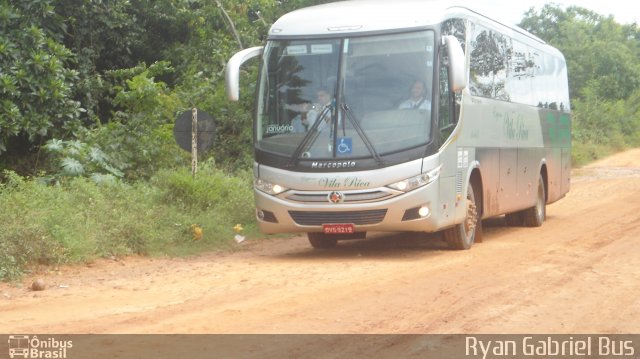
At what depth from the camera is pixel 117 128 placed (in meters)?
18.4

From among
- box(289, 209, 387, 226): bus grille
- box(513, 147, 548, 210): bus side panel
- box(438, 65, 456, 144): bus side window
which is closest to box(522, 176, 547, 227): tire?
box(513, 147, 548, 210): bus side panel

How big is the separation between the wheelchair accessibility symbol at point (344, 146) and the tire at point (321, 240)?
2033 millimetres

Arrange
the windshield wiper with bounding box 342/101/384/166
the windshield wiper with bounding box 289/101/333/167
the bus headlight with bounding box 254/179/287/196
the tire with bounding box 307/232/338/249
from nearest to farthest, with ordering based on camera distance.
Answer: the windshield wiper with bounding box 342/101/384/166, the windshield wiper with bounding box 289/101/333/167, the bus headlight with bounding box 254/179/287/196, the tire with bounding box 307/232/338/249

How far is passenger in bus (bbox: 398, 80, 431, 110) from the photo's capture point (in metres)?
12.5

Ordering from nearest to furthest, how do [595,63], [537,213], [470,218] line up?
[470,218] → [537,213] → [595,63]

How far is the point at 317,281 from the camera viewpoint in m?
10.6

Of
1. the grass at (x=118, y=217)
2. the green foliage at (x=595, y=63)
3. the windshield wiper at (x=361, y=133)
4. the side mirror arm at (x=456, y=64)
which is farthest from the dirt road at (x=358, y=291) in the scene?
the green foliage at (x=595, y=63)

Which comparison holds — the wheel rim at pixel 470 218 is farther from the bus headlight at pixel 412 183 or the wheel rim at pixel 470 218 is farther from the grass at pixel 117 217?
the grass at pixel 117 217

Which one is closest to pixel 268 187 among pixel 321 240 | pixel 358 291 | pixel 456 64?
pixel 321 240

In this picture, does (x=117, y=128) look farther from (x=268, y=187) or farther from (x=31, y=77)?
(x=268, y=187)

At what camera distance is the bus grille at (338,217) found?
40.8ft

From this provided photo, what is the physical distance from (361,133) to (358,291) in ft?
10.1

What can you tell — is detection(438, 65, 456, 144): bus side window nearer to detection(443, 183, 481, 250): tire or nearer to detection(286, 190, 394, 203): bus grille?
detection(286, 190, 394, 203): bus grille

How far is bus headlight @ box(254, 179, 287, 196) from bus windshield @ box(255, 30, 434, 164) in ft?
1.27
